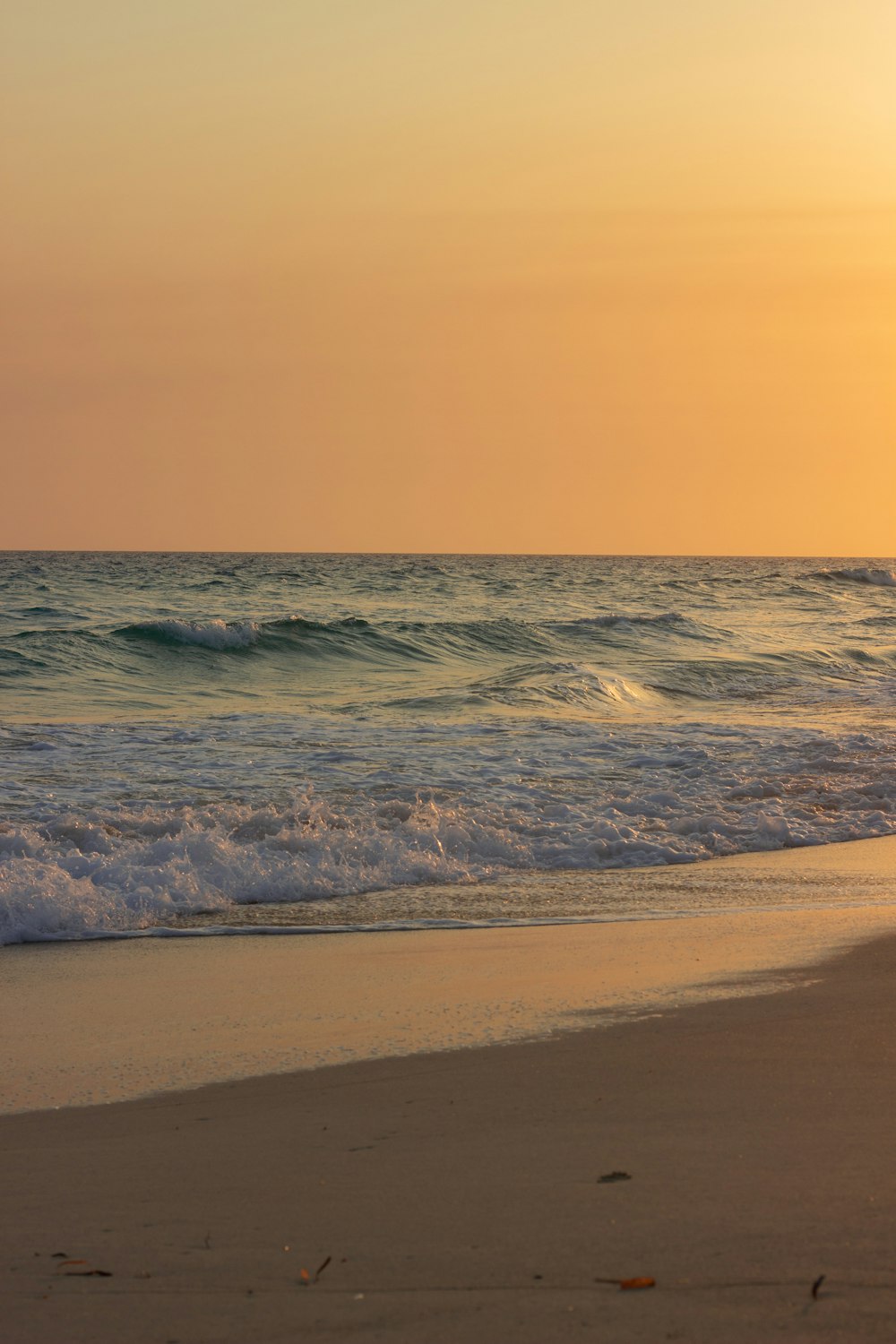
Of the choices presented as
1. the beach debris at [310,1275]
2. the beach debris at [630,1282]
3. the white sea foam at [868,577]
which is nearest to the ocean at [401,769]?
the beach debris at [310,1275]

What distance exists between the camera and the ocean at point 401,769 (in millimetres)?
6570

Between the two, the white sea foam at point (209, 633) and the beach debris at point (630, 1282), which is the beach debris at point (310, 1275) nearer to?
the beach debris at point (630, 1282)

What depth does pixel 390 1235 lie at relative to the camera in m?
2.57

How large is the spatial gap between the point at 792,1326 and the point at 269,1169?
52.8 inches

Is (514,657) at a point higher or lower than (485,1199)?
lower

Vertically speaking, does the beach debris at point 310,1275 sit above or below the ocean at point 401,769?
above

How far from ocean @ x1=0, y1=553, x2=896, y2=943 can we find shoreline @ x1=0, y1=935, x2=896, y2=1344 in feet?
8.07

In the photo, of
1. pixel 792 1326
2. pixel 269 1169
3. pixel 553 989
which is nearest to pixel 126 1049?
pixel 269 1169

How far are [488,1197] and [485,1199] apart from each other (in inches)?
0.5

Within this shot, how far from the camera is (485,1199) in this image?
108 inches

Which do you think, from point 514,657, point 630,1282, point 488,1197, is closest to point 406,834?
point 488,1197

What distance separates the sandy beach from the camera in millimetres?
2279

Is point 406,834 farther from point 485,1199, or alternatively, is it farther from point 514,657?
point 514,657

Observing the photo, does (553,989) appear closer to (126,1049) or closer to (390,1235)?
(126,1049)
